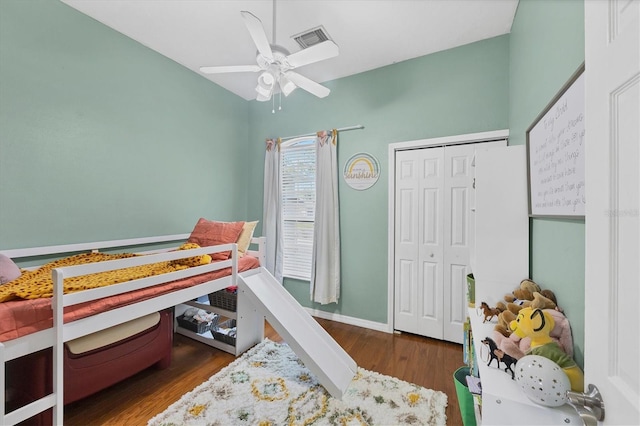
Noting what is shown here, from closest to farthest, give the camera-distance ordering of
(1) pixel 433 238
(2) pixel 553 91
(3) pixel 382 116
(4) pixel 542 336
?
1. (4) pixel 542 336
2. (2) pixel 553 91
3. (1) pixel 433 238
4. (3) pixel 382 116

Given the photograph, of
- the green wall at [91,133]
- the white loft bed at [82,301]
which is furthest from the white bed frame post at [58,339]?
the green wall at [91,133]

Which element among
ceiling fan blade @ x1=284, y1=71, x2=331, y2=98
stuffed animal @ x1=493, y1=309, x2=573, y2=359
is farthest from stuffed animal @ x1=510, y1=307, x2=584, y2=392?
ceiling fan blade @ x1=284, y1=71, x2=331, y2=98

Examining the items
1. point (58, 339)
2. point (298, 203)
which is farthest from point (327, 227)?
point (58, 339)

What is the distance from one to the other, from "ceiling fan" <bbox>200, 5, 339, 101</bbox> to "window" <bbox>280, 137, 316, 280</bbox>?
3.95 ft

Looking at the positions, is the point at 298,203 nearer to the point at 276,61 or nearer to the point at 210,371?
the point at 276,61

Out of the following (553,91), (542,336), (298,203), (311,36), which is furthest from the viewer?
(298,203)

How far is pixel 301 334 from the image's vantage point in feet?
6.73

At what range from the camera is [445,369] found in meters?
2.12

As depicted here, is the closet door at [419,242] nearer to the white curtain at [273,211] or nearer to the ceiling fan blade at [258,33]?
the white curtain at [273,211]

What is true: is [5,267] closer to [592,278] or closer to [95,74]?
[95,74]

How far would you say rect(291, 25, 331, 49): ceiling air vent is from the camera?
2109 mm

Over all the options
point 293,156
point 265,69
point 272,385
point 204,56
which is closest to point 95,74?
point 204,56

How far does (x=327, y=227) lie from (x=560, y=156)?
7.13ft

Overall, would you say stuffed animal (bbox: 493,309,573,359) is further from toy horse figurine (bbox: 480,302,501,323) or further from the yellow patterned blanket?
the yellow patterned blanket
